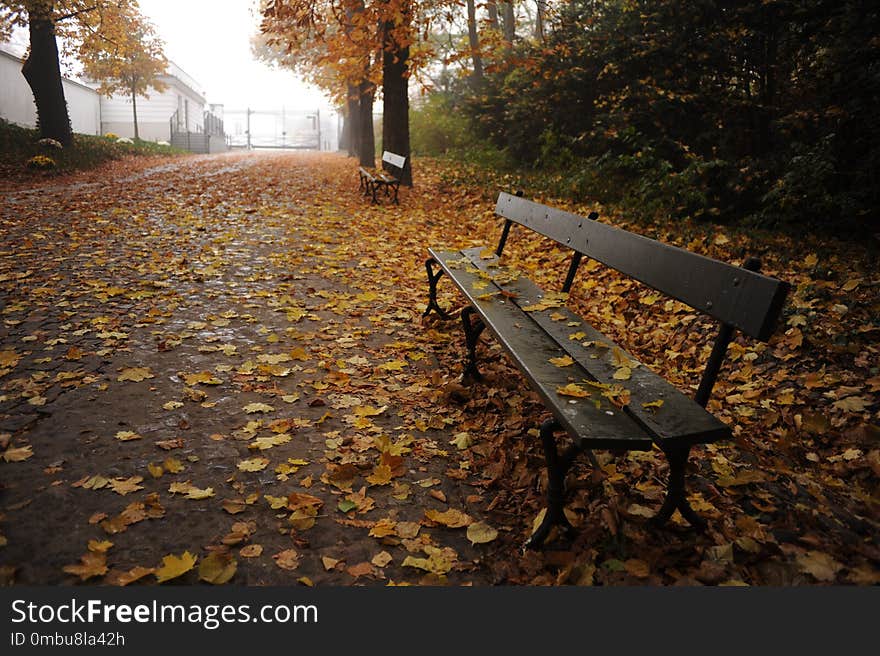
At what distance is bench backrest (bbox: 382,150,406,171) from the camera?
951 cm

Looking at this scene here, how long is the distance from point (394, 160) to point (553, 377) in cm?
829

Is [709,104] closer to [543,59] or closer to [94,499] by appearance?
[543,59]

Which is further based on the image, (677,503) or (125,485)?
(125,485)

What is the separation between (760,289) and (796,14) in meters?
5.28

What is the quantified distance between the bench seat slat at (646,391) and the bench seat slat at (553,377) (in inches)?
1.9

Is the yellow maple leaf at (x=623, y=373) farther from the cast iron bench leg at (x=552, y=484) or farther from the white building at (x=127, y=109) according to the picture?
the white building at (x=127, y=109)

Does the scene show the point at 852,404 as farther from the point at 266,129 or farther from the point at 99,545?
the point at 266,129

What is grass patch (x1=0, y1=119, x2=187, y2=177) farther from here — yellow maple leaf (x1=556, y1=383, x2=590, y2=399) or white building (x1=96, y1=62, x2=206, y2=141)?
white building (x1=96, y1=62, x2=206, y2=141)

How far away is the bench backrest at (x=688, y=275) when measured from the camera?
6.64 feet

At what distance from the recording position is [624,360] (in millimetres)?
2605

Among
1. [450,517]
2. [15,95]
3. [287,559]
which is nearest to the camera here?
[287,559]

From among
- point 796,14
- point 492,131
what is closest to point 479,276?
point 796,14

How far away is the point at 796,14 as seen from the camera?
5625mm

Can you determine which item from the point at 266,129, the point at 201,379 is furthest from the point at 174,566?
the point at 266,129
